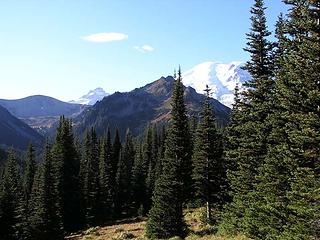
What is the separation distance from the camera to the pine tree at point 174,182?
43875 millimetres

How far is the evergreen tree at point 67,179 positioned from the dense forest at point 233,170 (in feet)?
0.55

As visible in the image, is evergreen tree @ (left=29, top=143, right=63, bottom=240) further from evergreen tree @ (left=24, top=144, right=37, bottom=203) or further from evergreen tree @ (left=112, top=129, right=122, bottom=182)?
evergreen tree @ (left=112, top=129, right=122, bottom=182)

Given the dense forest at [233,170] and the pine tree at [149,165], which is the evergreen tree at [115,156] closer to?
the dense forest at [233,170]

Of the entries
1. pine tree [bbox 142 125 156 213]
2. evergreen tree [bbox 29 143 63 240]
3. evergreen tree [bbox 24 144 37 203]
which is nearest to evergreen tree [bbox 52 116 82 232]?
evergreen tree [bbox 29 143 63 240]

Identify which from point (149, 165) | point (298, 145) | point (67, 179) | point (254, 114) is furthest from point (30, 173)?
point (298, 145)

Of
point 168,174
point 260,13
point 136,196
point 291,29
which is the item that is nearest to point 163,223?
point 168,174

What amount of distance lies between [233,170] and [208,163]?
331 cm

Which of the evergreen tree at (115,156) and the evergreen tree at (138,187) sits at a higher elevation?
the evergreen tree at (115,156)

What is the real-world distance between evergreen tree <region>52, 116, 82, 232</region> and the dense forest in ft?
0.55

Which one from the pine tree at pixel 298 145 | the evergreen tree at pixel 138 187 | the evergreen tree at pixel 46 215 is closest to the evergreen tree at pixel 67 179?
the evergreen tree at pixel 46 215

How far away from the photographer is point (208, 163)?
165ft

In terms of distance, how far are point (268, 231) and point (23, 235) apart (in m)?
40.1

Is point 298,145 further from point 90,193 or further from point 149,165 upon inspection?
point 149,165

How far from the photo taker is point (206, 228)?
45969mm
